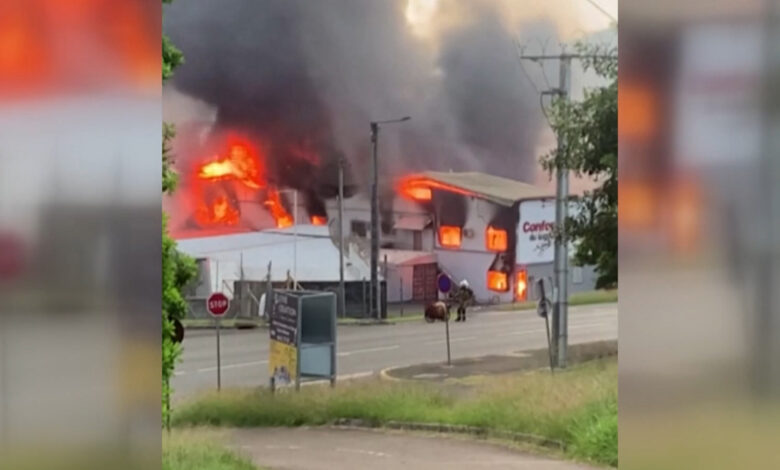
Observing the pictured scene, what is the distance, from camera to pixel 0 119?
2.77m

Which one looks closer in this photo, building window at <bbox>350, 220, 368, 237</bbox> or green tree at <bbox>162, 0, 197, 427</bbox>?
green tree at <bbox>162, 0, 197, 427</bbox>

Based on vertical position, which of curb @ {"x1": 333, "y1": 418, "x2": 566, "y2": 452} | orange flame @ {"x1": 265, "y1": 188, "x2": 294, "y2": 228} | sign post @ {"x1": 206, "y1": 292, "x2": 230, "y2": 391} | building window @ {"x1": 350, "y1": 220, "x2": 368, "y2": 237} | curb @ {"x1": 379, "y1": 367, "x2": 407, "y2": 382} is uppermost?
orange flame @ {"x1": 265, "y1": 188, "x2": 294, "y2": 228}

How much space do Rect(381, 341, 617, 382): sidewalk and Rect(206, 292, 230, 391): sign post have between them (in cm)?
60

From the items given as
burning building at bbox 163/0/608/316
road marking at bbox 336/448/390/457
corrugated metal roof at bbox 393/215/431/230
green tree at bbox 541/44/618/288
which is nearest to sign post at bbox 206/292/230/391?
burning building at bbox 163/0/608/316

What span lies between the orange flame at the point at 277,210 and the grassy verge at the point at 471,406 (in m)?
0.62

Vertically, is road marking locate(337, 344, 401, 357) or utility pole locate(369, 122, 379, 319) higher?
utility pole locate(369, 122, 379, 319)

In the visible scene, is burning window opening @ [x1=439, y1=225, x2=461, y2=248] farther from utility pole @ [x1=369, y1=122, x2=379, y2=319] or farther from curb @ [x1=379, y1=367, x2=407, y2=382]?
curb @ [x1=379, y1=367, x2=407, y2=382]

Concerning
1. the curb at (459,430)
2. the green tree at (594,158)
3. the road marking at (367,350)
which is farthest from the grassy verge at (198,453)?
the green tree at (594,158)

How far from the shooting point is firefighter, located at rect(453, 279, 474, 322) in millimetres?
3295

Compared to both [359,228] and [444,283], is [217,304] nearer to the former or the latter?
[359,228]

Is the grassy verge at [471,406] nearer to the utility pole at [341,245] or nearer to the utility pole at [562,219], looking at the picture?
the utility pole at [562,219]

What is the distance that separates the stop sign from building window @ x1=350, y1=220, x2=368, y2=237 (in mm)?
524

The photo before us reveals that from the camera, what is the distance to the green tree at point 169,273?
311cm

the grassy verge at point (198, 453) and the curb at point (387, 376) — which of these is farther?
the curb at point (387, 376)
